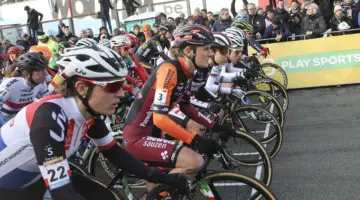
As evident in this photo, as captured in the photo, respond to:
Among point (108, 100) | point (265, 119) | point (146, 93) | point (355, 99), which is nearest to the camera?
point (108, 100)

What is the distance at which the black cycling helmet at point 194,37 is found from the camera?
3769 millimetres

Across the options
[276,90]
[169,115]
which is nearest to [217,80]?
[276,90]

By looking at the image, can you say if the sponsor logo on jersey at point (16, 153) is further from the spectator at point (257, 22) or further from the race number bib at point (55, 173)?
the spectator at point (257, 22)

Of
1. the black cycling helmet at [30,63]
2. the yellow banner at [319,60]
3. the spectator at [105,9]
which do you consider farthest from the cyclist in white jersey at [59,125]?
the spectator at [105,9]

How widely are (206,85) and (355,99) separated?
4085 mm

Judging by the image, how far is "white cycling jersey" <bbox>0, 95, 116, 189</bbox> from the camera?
207cm

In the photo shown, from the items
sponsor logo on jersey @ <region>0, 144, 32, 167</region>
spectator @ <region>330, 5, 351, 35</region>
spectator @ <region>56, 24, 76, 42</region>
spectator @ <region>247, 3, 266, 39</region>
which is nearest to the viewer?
sponsor logo on jersey @ <region>0, 144, 32, 167</region>

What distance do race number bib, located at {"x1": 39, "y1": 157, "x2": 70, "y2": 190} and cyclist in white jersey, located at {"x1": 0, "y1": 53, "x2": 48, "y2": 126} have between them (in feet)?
9.90

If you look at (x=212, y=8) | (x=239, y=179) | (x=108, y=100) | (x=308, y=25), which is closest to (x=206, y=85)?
(x=239, y=179)

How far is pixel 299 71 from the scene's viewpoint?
1005cm

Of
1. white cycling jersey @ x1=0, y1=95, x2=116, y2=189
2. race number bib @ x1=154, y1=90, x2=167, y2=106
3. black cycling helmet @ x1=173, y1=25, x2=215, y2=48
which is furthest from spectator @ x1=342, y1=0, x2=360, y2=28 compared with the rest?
white cycling jersey @ x1=0, y1=95, x2=116, y2=189

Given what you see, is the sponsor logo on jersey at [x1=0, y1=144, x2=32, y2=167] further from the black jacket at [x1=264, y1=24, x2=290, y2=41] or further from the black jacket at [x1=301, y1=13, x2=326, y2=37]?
the black jacket at [x1=264, y1=24, x2=290, y2=41]

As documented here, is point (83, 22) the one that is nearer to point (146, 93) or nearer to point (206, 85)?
point (206, 85)

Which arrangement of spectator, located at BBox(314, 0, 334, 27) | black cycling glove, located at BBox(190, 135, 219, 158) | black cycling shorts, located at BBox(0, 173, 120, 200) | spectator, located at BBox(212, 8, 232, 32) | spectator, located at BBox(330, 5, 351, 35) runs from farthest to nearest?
spectator, located at BBox(212, 8, 232, 32)
spectator, located at BBox(314, 0, 334, 27)
spectator, located at BBox(330, 5, 351, 35)
black cycling glove, located at BBox(190, 135, 219, 158)
black cycling shorts, located at BBox(0, 173, 120, 200)
